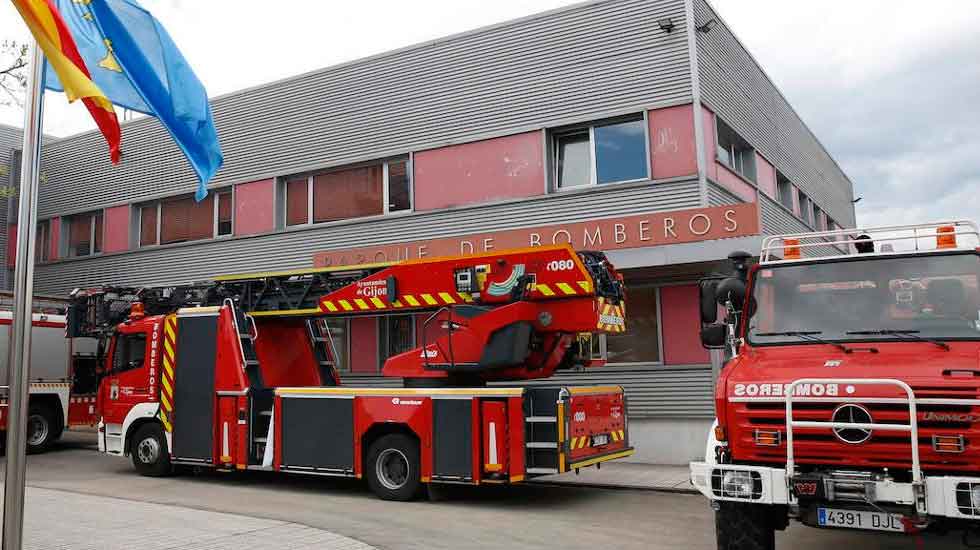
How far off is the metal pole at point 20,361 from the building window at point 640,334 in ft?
34.8

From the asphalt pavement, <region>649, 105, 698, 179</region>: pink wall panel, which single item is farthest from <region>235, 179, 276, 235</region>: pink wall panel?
<region>649, 105, 698, 179</region>: pink wall panel

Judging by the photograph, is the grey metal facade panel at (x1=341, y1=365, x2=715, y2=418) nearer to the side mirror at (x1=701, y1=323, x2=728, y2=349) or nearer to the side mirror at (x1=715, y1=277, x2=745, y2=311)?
the side mirror at (x1=701, y1=323, x2=728, y2=349)

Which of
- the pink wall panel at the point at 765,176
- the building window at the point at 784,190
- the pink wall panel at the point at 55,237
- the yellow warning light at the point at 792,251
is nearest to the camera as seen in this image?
the yellow warning light at the point at 792,251

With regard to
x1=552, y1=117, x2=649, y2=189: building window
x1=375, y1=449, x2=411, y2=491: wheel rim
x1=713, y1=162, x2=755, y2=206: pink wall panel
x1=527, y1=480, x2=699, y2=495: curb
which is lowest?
x1=527, y1=480, x2=699, y2=495: curb

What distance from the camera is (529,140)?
50.1 feet

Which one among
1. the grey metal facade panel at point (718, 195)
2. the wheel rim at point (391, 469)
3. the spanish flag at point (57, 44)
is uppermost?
the grey metal facade panel at point (718, 195)

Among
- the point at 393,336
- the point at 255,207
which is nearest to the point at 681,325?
the point at 393,336

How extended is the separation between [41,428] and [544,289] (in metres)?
12.7

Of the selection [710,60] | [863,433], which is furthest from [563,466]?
[710,60]

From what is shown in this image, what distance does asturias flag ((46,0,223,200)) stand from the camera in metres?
6.54

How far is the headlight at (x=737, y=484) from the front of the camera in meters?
5.82

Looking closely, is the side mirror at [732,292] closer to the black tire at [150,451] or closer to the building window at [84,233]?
the black tire at [150,451]

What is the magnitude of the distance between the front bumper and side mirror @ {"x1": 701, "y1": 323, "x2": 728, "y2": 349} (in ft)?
5.37

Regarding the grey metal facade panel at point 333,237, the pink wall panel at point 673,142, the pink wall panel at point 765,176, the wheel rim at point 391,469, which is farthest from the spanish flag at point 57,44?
the pink wall panel at point 765,176
